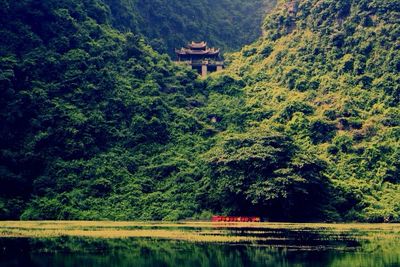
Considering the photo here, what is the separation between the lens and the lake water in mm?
24906

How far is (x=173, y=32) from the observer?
9338 cm

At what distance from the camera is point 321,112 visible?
68.7 metres

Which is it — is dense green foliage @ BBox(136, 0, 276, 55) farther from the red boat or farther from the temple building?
the red boat

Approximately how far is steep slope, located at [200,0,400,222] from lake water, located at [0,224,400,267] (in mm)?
18440

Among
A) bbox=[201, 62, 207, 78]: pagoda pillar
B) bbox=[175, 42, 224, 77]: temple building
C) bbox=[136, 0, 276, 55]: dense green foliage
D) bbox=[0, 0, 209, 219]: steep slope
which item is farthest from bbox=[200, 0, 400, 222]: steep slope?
bbox=[136, 0, 276, 55]: dense green foliage

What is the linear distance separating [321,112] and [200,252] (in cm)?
4278

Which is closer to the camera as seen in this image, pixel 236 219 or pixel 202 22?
pixel 236 219

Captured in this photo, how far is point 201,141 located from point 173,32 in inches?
1172

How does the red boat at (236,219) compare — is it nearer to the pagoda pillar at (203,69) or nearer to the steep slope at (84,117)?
the steep slope at (84,117)

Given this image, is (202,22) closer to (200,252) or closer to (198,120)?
(198,120)

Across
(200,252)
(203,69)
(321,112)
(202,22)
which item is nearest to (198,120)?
(321,112)

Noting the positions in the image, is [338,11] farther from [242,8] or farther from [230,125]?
[242,8]

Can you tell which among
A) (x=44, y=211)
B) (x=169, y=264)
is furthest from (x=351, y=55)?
(x=169, y=264)

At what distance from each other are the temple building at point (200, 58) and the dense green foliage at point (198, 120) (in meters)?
2.23
